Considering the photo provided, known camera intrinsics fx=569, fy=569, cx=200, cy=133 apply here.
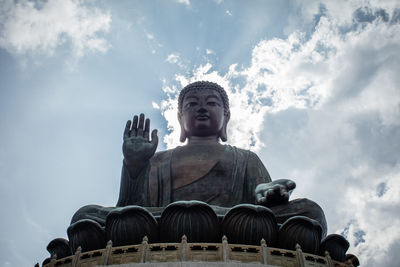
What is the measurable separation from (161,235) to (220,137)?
4664 millimetres

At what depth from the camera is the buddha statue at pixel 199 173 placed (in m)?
8.01

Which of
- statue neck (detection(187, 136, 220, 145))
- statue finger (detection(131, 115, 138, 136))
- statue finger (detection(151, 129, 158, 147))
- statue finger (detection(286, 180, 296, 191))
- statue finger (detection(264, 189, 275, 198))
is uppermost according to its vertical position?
statue neck (detection(187, 136, 220, 145))

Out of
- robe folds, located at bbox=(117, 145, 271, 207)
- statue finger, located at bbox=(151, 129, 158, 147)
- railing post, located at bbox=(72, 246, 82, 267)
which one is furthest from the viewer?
robe folds, located at bbox=(117, 145, 271, 207)

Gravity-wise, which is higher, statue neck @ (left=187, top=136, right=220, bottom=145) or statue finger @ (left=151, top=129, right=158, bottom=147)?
statue neck @ (left=187, top=136, right=220, bottom=145)

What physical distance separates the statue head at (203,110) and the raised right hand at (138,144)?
2283 millimetres

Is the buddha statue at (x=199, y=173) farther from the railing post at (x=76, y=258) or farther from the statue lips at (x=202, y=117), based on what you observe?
the railing post at (x=76, y=258)

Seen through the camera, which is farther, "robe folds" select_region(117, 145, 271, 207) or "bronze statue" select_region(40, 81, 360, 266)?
"robe folds" select_region(117, 145, 271, 207)

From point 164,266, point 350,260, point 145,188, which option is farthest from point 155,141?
point 350,260

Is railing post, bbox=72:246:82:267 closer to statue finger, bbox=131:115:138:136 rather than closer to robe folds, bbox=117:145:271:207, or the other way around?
robe folds, bbox=117:145:271:207

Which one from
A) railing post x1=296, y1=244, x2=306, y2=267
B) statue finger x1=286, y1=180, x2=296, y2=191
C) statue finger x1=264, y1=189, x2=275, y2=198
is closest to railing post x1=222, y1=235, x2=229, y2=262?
railing post x1=296, y1=244, x2=306, y2=267

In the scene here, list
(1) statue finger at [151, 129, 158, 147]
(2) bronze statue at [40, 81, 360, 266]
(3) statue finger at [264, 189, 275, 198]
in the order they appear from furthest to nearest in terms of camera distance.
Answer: (1) statue finger at [151, 129, 158, 147]
(3) statue finger at [264, 189, 275, 198]
(2) bronze statue at [40, 81, 360, 266]

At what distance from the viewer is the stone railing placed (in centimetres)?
641

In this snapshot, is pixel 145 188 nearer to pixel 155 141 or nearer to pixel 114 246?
pixel 155 141

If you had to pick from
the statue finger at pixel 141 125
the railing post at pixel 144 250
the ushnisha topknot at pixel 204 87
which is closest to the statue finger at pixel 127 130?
the statue finger at pixel 141 125
